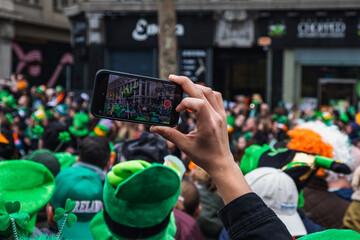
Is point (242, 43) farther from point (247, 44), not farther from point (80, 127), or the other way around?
point (80, 127)

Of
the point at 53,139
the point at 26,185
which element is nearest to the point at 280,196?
the point at 26,185

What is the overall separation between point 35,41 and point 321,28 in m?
19.8

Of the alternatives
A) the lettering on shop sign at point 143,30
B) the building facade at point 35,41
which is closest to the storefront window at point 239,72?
the lettering on shop sign at point 143,30

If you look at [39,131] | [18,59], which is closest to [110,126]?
[39,131]

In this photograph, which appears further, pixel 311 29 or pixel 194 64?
pixel 194 64

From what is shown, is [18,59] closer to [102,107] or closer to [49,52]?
[49,52]

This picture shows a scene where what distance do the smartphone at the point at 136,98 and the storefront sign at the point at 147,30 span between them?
18.2 meters

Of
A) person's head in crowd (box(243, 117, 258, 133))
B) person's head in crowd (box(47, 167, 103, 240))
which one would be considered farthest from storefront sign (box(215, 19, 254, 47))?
person's head in crowd (box(47, 167, 103, 240))

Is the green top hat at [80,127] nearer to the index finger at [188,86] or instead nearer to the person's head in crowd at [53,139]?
the person's head in crowd at [53,139]

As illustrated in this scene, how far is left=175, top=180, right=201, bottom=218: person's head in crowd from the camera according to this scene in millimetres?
3639

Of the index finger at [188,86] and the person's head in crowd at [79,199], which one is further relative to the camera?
the person's head in crowd at [79,199]

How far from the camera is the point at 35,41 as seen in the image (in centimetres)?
3031

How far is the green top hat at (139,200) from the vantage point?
7.50ft

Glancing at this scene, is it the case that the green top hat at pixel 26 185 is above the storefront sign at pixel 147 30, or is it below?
below
